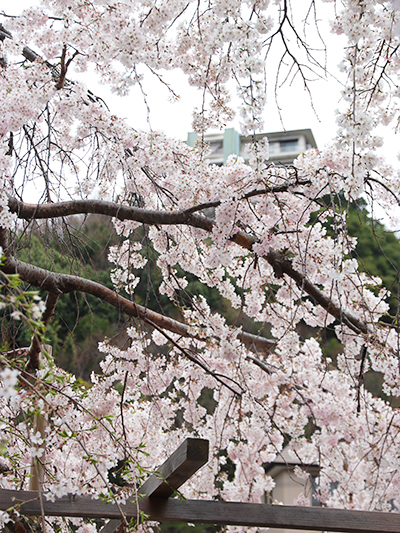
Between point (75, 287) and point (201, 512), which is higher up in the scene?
point (75, 287)

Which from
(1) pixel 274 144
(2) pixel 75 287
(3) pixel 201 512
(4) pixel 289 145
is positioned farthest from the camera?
(1) pixel 274 144

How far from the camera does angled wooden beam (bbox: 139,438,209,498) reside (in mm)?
1483

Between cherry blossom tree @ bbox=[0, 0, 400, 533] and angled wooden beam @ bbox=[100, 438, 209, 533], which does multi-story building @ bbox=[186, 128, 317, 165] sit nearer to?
cherry blossom tree @ bbox=[0, 0, 400, 533]

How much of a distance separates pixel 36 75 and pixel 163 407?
200 cm

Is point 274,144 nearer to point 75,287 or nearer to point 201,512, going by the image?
→ point 75,287

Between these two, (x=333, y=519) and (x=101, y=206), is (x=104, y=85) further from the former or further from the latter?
(x=333, y=519)

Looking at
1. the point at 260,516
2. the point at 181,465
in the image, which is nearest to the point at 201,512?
the point at 260,516

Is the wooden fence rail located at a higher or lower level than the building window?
lower

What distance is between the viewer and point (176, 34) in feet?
6.79

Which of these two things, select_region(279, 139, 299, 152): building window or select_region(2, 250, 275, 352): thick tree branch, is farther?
select_region(279, 139, 299, 152): building window

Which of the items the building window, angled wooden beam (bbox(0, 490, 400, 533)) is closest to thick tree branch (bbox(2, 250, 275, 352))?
angled wooden beam (bbox(0, 490, 400, 533))

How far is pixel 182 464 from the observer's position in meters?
1.50

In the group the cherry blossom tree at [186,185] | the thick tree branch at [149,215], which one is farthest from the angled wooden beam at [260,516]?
the thick tree branch at [149,215]

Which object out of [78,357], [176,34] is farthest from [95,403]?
[78,357]
